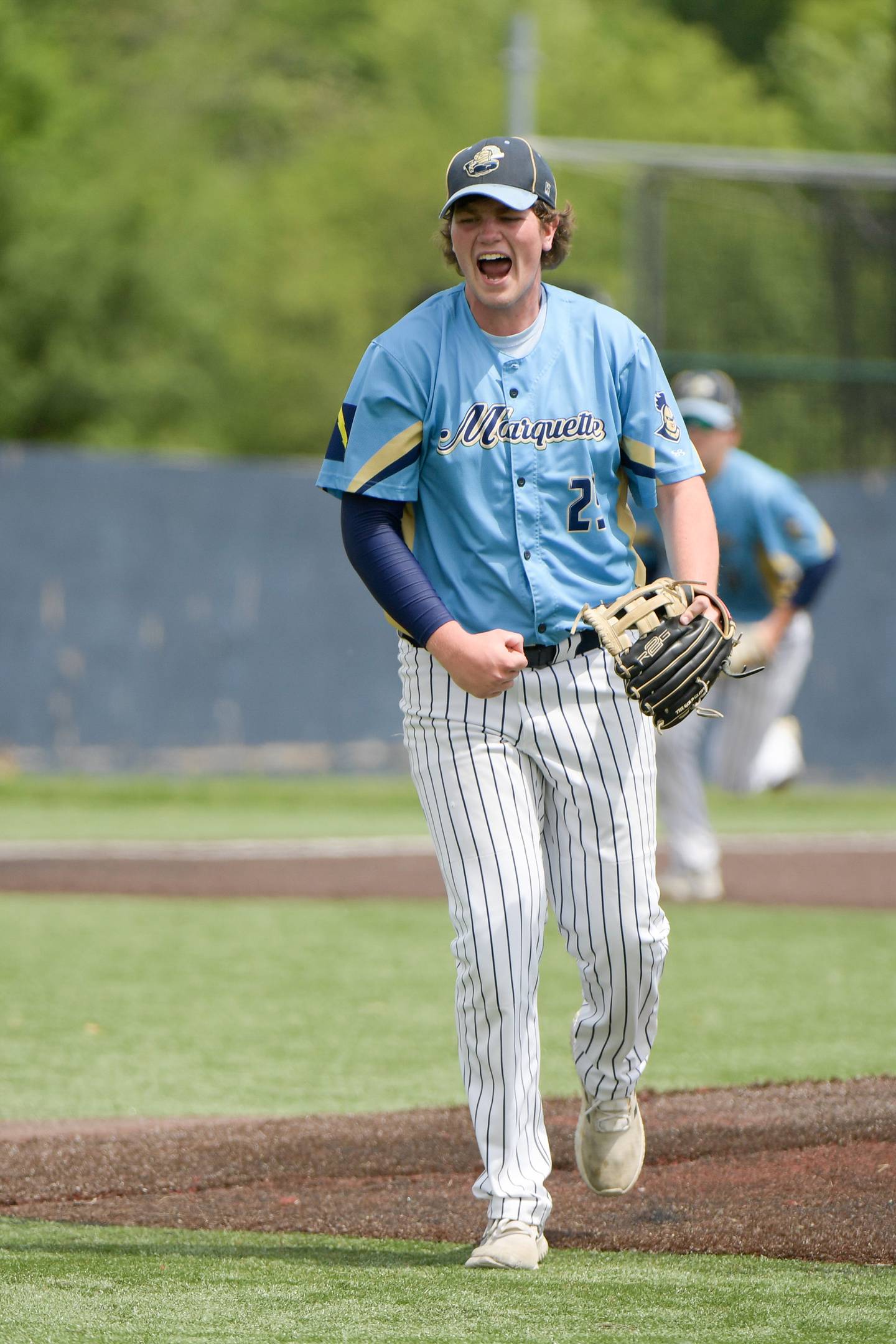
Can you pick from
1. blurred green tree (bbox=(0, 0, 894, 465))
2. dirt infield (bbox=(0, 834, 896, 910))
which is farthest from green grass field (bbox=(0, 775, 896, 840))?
blurred green tree (bbox=(0, 0, 894, 465))

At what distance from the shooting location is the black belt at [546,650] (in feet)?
11.6

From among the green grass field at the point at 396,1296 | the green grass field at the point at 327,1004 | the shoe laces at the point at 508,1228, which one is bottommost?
the green grass field at the point at 327,1004

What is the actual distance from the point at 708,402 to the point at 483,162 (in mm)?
4627

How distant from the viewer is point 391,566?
3.49 metres

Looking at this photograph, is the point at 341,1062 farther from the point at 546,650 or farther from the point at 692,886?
the point at 692,886

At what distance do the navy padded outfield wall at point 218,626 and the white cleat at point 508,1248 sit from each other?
13.0m

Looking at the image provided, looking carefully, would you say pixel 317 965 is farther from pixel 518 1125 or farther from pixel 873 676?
pixel 873 676

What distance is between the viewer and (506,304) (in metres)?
3.53

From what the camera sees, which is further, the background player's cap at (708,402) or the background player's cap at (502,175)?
the background player's cap at (708,402)

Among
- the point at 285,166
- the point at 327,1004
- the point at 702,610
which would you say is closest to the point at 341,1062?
the point at 327,1004

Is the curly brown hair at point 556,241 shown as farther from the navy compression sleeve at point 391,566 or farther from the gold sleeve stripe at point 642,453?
the navy compression sleeve at point 391,566

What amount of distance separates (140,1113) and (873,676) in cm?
1296

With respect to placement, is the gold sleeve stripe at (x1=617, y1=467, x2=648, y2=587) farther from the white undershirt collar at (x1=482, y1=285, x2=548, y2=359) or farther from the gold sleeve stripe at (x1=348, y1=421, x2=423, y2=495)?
the gold sleeve stripe at (x1=348, y1=421, x2=423, y2=495)

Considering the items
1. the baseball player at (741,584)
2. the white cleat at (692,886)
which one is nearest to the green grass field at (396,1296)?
the baseball player at (741,584)
